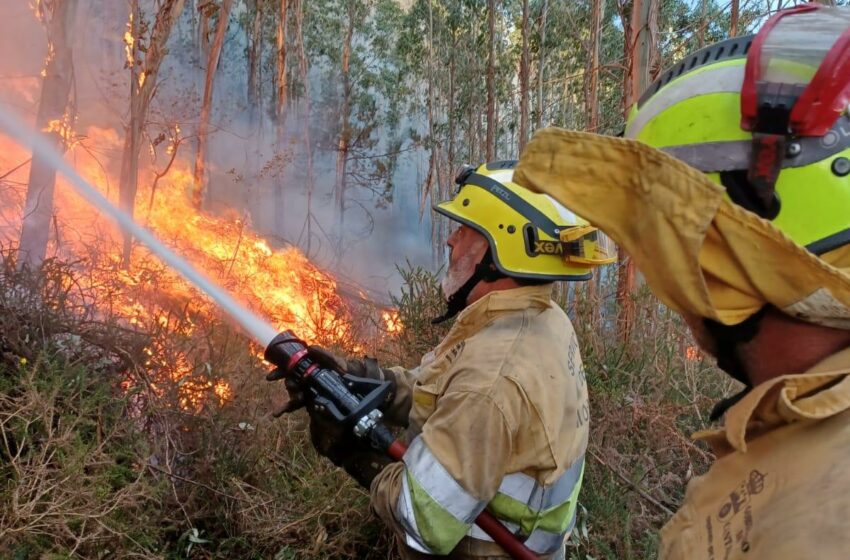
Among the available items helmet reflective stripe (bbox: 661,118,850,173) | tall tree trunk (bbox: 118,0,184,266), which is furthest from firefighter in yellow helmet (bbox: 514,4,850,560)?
tall tree trunk (bbox: 118,0,184,266)

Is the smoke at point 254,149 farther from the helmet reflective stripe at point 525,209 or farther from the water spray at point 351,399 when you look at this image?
the helmet reflective stripe at point 525,209

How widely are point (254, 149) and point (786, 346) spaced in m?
28.9

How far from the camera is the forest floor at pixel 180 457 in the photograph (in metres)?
2.96

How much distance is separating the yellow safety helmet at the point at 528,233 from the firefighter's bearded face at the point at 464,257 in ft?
0.24

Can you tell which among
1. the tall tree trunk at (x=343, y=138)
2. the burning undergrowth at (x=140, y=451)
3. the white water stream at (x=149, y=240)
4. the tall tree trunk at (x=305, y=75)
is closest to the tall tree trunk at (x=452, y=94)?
the tall tree trunk at (x=343, y=138)

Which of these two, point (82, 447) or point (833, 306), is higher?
point (833, 306)

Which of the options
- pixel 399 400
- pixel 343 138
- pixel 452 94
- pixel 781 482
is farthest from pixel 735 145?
pixel 343 138

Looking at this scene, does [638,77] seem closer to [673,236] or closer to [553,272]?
[553,272]

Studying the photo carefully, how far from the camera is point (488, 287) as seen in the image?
258 cm

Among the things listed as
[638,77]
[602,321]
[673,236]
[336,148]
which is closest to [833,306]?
[673,236]

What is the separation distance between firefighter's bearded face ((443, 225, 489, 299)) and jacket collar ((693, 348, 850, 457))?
169cm

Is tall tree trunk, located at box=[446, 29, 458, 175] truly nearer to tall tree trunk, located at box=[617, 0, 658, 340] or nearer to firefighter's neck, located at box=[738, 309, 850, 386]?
tall tree trunk, located at box=[617, 0, 658, 340]

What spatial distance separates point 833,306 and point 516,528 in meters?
1.47

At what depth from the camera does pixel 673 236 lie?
3.22 ft
